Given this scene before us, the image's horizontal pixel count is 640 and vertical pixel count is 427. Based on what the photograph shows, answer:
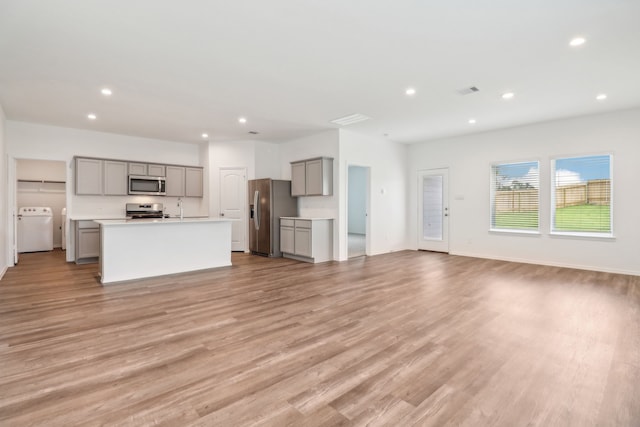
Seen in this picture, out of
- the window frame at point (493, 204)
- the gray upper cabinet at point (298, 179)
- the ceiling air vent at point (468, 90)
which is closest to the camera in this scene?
the ceiling air vent at point (468, 90)

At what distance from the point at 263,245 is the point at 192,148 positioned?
11.0 ft

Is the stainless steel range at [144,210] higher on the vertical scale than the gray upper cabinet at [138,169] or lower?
lower

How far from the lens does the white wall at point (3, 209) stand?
214 inches

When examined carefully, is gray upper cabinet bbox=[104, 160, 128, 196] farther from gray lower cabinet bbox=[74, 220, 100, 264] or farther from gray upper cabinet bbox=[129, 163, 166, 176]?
gray lower cabinet bbox=[74, 220, 100, 264]

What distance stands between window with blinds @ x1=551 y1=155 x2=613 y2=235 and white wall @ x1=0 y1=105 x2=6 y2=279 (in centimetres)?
1003

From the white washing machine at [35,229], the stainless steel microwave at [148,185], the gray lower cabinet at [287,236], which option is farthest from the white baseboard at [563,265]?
the white washing machine at [35,229]

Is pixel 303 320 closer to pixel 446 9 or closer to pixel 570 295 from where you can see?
pixel 446 9

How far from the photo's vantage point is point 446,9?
2.71m

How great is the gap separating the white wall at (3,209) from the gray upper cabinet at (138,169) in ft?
6.87

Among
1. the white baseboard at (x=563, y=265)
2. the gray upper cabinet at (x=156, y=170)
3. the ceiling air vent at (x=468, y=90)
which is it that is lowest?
the white baseboard at (x=563, y=265)

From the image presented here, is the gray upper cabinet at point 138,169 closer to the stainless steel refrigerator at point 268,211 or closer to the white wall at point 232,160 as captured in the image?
the white wall at point 232,160

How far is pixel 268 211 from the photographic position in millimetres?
7516

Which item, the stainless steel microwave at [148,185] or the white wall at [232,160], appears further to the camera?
the white wall at [232,160]

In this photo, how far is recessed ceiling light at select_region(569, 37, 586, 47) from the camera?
126 inches
